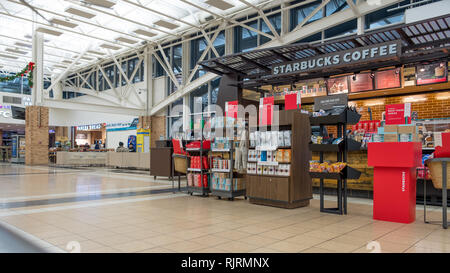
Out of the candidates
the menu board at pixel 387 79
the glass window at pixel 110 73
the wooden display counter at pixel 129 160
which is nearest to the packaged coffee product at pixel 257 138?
the menu board at pixel 387 79

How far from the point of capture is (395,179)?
4582 millimetres

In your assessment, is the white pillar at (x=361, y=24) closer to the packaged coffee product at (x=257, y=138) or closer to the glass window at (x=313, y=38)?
the glass window at (x=313, y=38)

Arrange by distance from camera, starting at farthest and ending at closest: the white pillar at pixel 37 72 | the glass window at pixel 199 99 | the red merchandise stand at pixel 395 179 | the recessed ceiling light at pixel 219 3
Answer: the glass window at pixel 199 99, the white pillar at pixel 37 72, the recessed ceiling light at pixel 219 3, the red merchandise stand at pixel 395 179

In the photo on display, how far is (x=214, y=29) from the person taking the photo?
57.4ft

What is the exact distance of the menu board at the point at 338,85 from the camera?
7.40 m

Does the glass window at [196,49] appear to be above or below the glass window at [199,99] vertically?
above

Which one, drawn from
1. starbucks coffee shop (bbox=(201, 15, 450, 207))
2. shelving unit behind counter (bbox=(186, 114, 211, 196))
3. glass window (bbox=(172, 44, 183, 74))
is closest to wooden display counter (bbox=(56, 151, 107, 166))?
glass window (bbox=(172, 44, 183, 74))

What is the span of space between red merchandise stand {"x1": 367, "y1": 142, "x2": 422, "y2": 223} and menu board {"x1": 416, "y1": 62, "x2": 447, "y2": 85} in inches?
96.2

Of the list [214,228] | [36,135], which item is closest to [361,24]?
[214,228]

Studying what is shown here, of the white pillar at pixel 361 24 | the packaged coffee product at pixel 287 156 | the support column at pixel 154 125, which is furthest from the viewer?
the support column at pixel 154 125

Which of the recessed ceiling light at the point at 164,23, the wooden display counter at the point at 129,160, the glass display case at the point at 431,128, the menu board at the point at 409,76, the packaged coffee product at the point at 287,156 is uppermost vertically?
the recessed ceiling light at the point at 164,23

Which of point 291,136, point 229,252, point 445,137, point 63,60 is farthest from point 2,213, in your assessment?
point 63,60

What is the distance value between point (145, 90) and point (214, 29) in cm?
636
